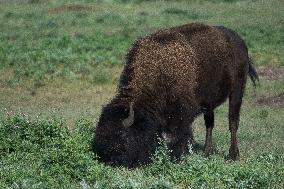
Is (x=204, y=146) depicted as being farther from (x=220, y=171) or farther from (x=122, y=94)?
(x=220, y=171)

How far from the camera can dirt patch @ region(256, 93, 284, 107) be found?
748 inches

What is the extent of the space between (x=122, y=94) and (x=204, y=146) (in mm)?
3117

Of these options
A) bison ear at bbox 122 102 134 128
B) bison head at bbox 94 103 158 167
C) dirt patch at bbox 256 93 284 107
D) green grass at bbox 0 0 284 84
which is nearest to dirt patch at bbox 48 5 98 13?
green grass at bbox 0 0 284 84

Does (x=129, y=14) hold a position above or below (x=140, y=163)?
below

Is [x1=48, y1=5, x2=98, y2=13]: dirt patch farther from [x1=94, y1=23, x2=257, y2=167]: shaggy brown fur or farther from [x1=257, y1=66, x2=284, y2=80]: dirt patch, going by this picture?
[x1=94, y1=23, x2=257, y2=167]: shaggy brown fur

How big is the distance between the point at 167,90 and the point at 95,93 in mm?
10753

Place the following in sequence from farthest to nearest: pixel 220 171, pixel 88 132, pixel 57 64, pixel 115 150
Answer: pixel 57 64 < pixel 88 132 < pixel 115 150 < pixel 220 171

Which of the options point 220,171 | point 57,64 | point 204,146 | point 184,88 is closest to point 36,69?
point 57,64

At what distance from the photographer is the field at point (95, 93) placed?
8688 mm

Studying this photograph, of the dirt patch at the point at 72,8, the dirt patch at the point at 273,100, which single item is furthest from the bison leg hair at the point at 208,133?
the dirt patch at the point at 72,8

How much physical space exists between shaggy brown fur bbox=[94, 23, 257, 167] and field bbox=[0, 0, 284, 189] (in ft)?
1.27

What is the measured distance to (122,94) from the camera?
10391mm

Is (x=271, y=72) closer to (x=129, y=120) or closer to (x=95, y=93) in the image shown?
(x=95, y=93)

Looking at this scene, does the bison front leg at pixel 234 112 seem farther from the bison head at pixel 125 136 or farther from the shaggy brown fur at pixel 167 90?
the bison head at pixel 125 136
